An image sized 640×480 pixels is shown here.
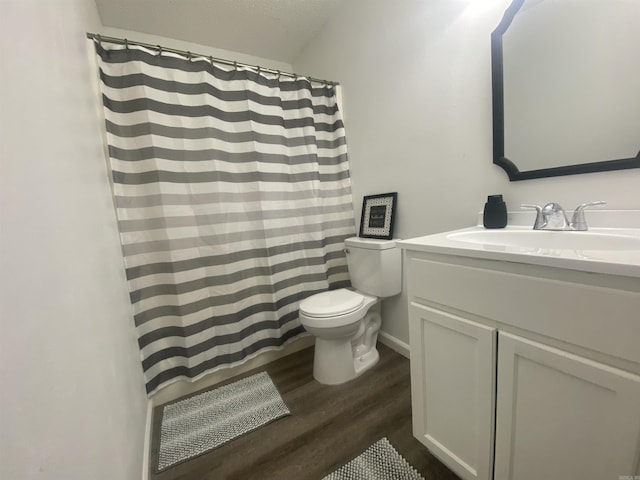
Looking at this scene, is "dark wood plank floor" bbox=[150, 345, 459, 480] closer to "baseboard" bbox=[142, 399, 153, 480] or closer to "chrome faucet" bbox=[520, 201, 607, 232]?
"baseboard" bbox=[142, 399, 153, 480]

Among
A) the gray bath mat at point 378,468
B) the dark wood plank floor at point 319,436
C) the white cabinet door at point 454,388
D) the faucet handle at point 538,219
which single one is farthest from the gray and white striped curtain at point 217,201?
the faucet handle at point 538,219

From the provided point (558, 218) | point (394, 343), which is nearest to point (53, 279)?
point (558, 218)

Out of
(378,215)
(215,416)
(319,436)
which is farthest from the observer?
(378,215)

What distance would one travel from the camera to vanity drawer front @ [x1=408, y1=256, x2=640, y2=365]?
54 centimetres

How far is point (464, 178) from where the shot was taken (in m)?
1.29

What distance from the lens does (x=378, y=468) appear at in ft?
3.43

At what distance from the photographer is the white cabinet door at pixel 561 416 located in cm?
56

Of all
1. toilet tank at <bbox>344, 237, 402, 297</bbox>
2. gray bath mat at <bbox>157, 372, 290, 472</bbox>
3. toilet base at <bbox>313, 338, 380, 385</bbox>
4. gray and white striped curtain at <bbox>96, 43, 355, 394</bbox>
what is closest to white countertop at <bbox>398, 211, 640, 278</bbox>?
toilet tank at <bbox>344, 237, 402, 297</bbox>

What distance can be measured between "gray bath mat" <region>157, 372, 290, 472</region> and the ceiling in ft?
7.75

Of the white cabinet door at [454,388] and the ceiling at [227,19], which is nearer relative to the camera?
the white cabinet door at [454,388]

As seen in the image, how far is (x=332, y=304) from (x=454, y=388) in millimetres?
744

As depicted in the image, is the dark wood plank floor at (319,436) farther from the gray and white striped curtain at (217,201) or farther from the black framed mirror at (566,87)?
the black framed mirror at (566,87)

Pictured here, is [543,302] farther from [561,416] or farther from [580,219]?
[580,219]

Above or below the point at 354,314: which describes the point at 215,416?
below
